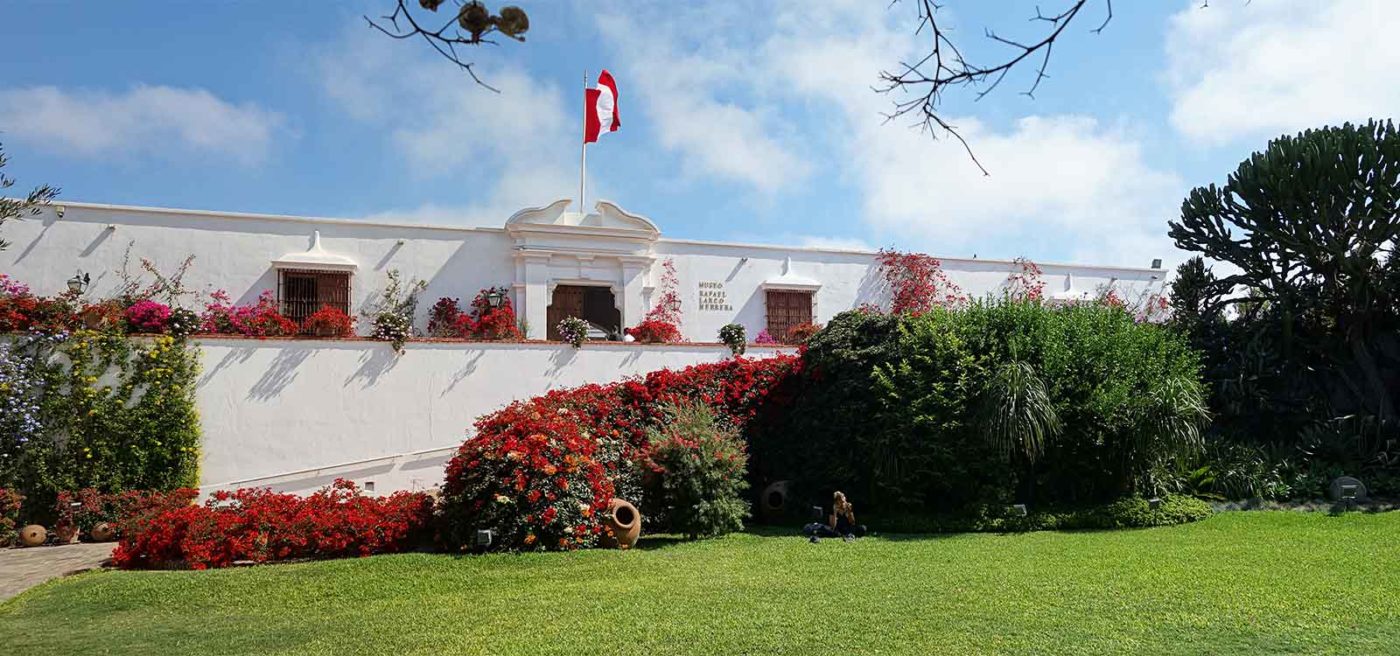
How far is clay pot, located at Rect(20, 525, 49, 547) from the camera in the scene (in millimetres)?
11539

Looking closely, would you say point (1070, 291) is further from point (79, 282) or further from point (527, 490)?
point (79, 282)

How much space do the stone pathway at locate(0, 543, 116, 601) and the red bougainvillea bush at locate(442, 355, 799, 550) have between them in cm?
404

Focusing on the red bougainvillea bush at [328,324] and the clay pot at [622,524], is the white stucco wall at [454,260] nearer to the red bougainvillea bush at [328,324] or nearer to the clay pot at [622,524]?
the red bougainvillea bush at [328,324]

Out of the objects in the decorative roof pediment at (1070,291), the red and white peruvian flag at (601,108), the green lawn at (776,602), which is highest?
the red and white peruvian flag at (601,108)

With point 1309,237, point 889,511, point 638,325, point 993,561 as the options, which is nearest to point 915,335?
point 889,511

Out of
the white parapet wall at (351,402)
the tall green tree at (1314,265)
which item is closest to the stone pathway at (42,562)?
the white parapet wall at (351,402)

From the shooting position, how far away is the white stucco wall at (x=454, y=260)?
1474 centimetres

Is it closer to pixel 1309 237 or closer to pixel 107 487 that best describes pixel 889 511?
pixel 1309 237

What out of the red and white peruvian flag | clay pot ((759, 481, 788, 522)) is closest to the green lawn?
clay pot ((759, 481, 788, 522))

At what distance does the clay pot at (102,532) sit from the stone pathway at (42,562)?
0.20 meters

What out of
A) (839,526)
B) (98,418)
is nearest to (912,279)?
(839,526)

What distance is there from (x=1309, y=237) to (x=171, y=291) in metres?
19.6

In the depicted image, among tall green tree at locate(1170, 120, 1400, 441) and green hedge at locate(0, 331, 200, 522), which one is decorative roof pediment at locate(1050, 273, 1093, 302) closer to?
tall green tree at locate(1170, 120, 1400, 441)

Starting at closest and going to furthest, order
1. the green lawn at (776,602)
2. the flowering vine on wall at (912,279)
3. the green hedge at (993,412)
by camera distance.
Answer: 1. the green lawn at (776,602)
2. the green hedge at (993,412)
3. the flowering vine on wall at (912,279)
